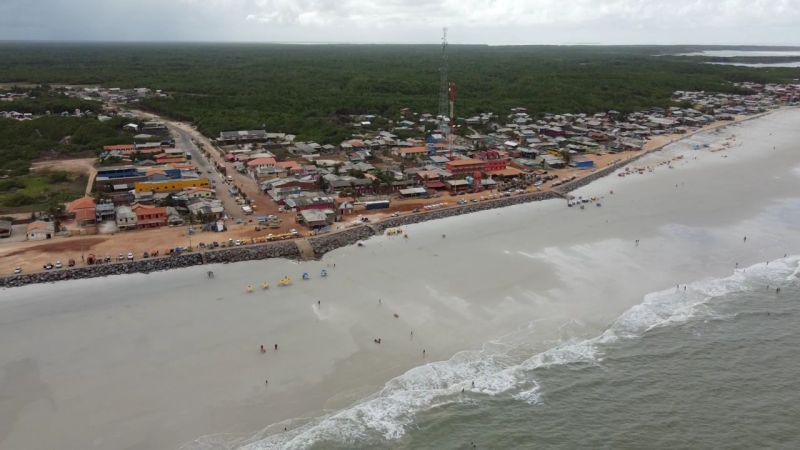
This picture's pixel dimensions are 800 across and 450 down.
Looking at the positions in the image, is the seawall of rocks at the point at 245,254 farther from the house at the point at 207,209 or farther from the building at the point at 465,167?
the building at the point at 465,167

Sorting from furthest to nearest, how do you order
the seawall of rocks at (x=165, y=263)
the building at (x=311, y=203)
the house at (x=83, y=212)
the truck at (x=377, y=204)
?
the truck at (x=377, y=204), the building at (x=311, y=203), the house at (x=83, y=212), the seawall of rocks at (x=165, y=263)

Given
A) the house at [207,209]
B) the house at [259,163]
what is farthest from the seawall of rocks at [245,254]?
the house at [259,163]

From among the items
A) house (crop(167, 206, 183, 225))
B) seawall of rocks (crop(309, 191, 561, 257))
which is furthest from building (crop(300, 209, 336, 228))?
house (crop(167, 206, 183, 225))

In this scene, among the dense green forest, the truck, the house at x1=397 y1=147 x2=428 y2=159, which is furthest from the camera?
the dense green forest

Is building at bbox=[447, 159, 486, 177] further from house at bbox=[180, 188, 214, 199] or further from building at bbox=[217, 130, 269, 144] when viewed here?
building at bbox=[217, 130, 269, 144]

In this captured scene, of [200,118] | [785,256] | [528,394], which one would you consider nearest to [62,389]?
[528,394]

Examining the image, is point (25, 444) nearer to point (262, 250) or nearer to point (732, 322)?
point (262, 250)
